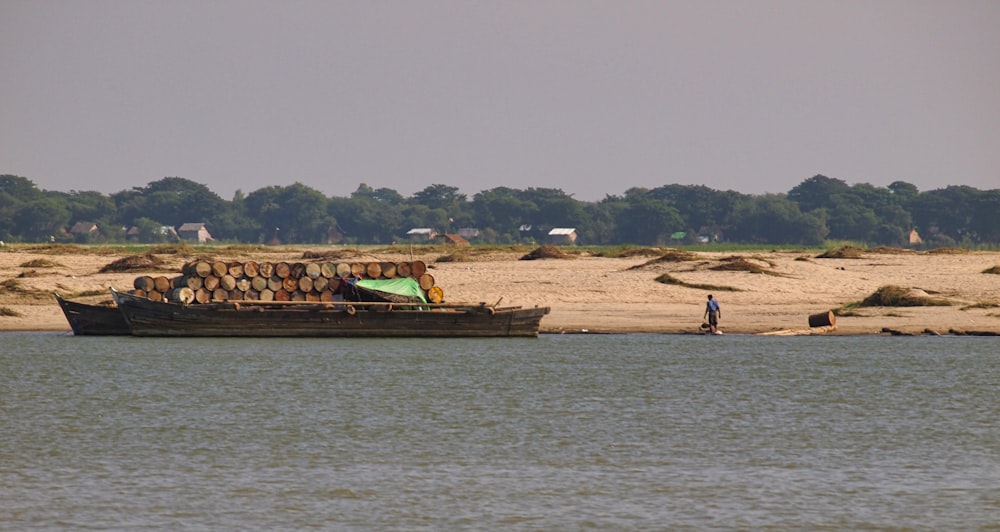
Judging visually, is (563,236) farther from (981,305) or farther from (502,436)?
(502,436)

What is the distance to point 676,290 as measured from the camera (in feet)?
160

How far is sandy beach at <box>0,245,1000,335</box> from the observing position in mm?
42406

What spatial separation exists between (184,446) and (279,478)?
11.4ft

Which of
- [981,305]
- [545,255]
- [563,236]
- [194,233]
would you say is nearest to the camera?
[981,305]

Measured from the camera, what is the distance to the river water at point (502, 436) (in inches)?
676

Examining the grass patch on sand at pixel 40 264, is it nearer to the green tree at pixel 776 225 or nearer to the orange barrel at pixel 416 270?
the orange barrel at pixel 416 270

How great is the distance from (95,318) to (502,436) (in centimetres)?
2031

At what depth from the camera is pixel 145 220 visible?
558 ft

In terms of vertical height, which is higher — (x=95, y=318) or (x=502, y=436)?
(x=95, y=318)

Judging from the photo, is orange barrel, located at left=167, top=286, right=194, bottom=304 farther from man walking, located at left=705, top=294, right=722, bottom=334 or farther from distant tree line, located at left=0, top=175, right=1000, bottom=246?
distant tree line, located at left=0, top=175, right=1000, bottom=246

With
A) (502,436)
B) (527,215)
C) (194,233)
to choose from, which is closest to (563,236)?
(527,215)

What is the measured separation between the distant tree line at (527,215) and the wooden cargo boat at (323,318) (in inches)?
4231

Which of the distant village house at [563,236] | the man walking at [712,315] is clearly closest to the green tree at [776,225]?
the distant village house at [563,236]

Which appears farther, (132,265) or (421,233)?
(421,233)
